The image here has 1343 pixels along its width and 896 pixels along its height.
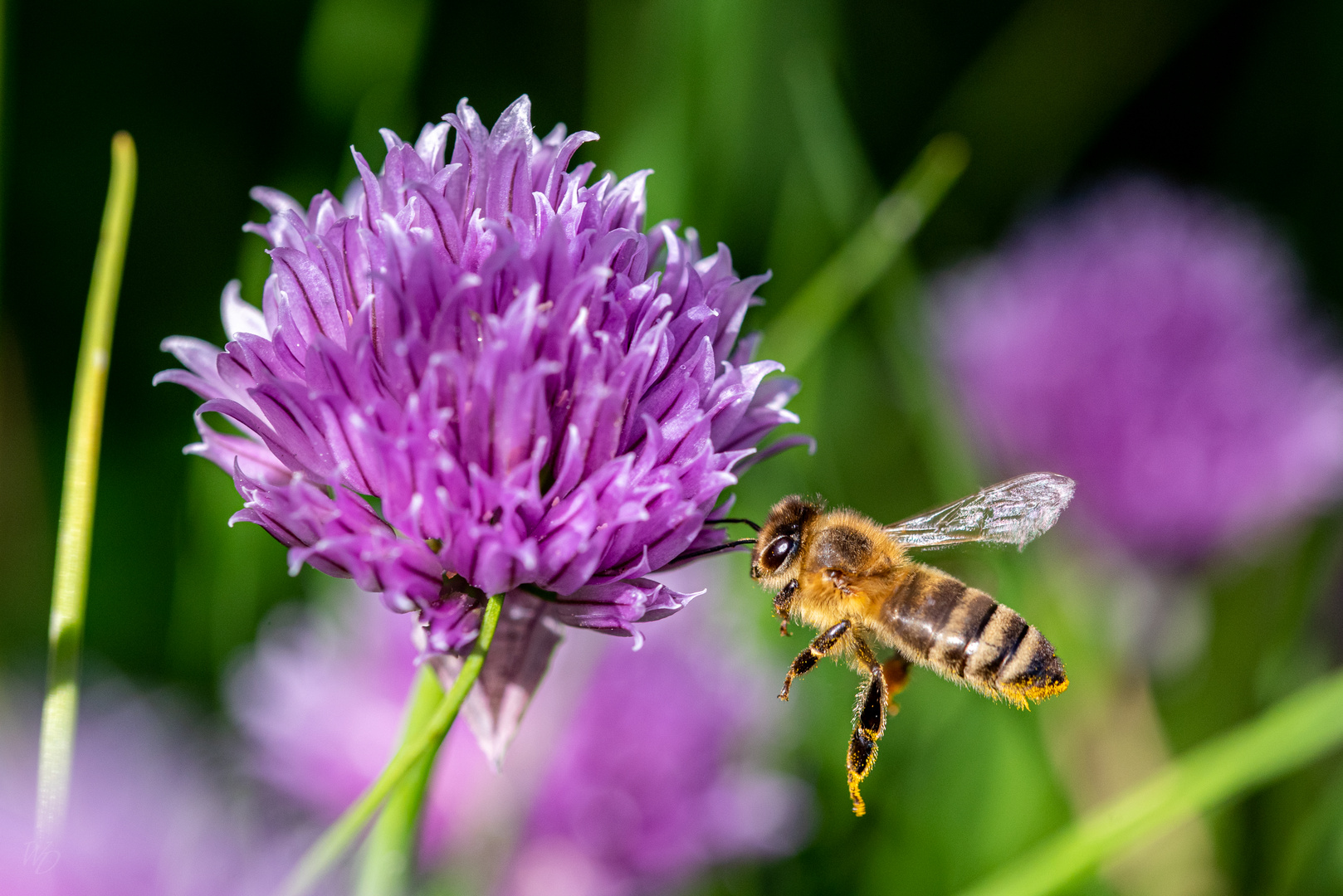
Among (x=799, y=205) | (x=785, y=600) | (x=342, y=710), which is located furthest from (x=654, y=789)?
(x=799, y=205)

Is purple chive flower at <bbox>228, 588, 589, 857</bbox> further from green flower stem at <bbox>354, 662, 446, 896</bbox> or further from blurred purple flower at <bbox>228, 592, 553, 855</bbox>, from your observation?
green flower stem at <bbox>354, 662, 446, 896</bbox>

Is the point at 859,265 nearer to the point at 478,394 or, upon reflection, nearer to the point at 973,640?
the point at 973,640

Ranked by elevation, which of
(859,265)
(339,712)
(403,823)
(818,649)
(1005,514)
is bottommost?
(339,712)

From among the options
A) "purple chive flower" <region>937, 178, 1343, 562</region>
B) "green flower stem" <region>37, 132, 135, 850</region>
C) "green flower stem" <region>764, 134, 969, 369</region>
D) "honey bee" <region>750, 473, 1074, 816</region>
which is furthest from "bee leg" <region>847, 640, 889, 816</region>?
"purple chive flower" <region>937, 178, 1343, 562</region>

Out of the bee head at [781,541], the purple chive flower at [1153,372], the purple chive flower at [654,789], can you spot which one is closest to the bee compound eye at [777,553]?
the bee head at [781,541]

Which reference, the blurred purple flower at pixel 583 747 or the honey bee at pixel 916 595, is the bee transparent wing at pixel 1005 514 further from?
the blurred purple flower at pixel 583 747

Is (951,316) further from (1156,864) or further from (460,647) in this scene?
(460,647)
